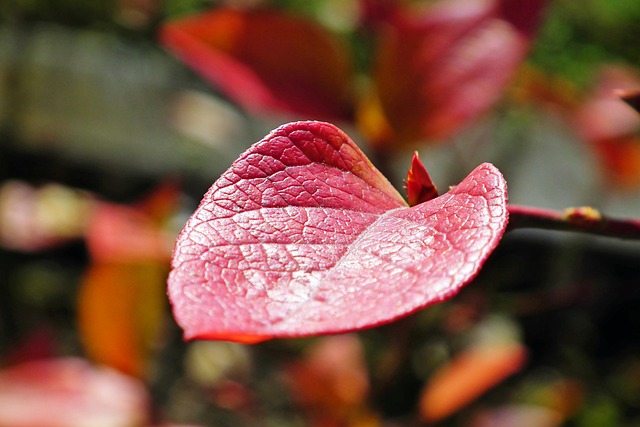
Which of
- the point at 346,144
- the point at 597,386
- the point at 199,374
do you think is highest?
the point at 346,144

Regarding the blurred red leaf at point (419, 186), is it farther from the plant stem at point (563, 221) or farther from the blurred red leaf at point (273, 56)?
the blurred red leaf at point (273, 56)

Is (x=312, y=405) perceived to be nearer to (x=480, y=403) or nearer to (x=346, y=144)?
(x=480, y=403)

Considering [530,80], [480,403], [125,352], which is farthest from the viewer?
[480,403]

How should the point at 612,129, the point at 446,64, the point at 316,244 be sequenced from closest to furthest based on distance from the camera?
the point at 316,244 → the point at 446,64 → the point at 612,129

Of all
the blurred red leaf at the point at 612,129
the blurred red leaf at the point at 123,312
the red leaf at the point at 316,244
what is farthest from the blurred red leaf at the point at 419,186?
the blurred red leaf at the point at 612,129

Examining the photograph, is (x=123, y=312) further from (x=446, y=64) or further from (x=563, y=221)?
(x=563, y=221)

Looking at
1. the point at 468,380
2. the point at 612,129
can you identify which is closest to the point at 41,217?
the point at 468,380

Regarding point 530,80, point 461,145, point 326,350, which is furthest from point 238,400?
point 461,145
